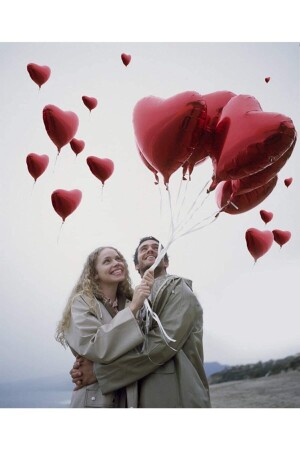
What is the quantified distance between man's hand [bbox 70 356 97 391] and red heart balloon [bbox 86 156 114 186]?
2.45 ft

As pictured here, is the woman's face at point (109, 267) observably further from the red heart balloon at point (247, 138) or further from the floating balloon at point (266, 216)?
the floating balloon at point (266, 216)

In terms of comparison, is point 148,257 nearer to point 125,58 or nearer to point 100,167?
point 100,167

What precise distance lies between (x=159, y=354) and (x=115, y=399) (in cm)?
20

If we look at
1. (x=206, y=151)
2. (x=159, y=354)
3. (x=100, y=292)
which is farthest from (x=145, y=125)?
(x=159, y=354)

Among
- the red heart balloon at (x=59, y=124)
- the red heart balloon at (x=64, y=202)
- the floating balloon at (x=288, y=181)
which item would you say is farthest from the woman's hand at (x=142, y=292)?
the floating balloon at (x=288, y=181)

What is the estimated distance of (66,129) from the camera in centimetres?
174

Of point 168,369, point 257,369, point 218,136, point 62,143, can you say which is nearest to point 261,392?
point 257,369

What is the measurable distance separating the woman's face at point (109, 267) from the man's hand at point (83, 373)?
27 cm

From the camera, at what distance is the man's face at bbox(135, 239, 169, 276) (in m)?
1.62

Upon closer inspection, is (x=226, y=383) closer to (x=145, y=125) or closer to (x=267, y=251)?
(x=267, y=251)

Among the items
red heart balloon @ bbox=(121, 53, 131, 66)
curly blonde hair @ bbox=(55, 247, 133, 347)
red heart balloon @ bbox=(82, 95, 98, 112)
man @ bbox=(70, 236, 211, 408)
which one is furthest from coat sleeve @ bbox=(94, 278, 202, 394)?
red heart balloon @ bbox=(121, 53, 131, 66)

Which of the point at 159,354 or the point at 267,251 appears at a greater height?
the point at 267,251

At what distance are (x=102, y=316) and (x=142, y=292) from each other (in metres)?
0.18

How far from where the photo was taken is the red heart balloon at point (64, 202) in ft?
5.79
